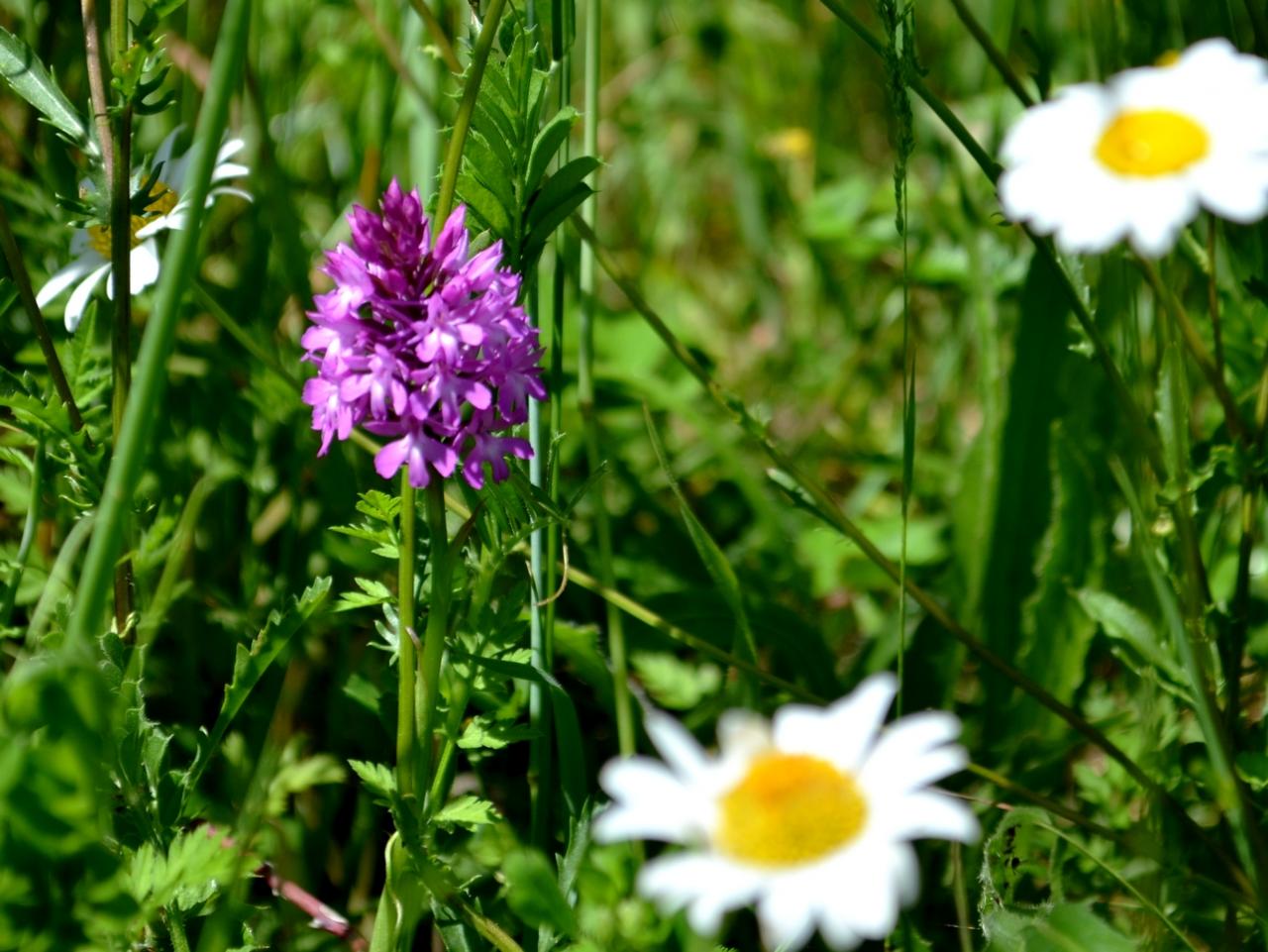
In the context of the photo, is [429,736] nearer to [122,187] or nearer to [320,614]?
[320,614]

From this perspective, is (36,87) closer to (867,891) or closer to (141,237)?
(141,237)

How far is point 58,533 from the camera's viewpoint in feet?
4.79

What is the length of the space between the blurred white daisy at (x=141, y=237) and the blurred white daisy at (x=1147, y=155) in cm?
66

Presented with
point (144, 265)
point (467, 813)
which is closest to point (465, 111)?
point (144, 265)

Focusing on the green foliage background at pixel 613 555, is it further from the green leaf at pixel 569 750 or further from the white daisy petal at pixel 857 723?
the white daisy petal at pixel 857 723

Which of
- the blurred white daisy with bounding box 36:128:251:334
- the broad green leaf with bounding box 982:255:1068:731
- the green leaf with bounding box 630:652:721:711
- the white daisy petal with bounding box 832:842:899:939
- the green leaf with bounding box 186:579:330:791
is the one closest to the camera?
the white daisy petal with bounding box 832:842:899:939

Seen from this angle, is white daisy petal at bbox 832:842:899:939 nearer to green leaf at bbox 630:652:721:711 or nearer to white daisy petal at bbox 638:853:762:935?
white daisy petal at bbox 638:853:762:935

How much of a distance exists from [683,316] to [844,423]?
430mm

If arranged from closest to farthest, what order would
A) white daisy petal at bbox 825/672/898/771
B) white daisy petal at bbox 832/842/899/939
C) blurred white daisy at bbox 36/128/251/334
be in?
white daisy petal at bbox 832/842/899/939 < white daisy petal at bbox 825/672/898/771 < blurred white daisy at bbox 36/128/251/334

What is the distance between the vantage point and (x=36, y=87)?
1117 millimetres

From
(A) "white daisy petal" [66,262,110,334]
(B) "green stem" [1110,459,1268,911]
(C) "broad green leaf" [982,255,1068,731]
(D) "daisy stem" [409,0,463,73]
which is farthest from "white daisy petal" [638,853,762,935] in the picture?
(C) "broad green leaf" [982,255,1068,731]

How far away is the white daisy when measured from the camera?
25.1 inches

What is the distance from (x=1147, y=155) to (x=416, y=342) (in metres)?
0.49

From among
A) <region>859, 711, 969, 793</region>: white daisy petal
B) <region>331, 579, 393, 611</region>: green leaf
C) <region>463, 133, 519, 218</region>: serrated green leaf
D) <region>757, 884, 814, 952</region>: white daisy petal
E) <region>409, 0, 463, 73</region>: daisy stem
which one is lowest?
<region>757, 884, 814, 952</region>: white daisy petal
